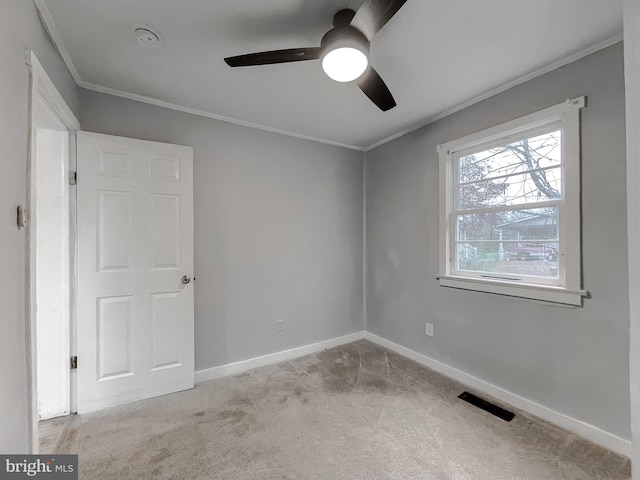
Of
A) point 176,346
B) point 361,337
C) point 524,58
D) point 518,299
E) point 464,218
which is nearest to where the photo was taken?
point 524,58

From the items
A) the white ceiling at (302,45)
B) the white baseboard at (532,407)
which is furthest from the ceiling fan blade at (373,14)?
the white baseboard at (532,407)

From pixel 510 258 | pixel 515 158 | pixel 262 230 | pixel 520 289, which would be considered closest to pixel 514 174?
pixel 515 158

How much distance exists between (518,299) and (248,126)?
277cm

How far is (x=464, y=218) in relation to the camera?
2594 mm

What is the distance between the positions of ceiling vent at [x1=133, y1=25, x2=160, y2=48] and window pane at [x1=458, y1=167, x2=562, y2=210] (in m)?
2.54

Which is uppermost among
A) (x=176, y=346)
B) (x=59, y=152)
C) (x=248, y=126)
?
(x=248, y=126)

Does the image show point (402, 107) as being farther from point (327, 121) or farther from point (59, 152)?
point (59, 152)

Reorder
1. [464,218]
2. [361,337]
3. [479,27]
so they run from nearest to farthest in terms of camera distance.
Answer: [479,27], [464,218], [361,337]

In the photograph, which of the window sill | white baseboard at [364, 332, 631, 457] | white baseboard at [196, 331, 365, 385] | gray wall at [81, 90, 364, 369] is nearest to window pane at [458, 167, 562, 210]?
the window sill

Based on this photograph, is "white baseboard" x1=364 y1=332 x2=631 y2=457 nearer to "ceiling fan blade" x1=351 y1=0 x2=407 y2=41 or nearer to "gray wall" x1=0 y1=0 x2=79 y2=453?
"ceiling fan blade" x1=351 y1=0 x2=407 y2=41

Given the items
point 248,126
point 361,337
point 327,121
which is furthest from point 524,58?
point 361,337

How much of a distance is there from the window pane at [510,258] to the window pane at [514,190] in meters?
0.34

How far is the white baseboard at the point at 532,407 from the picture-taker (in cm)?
170

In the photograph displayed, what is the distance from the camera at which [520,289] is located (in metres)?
2.11
